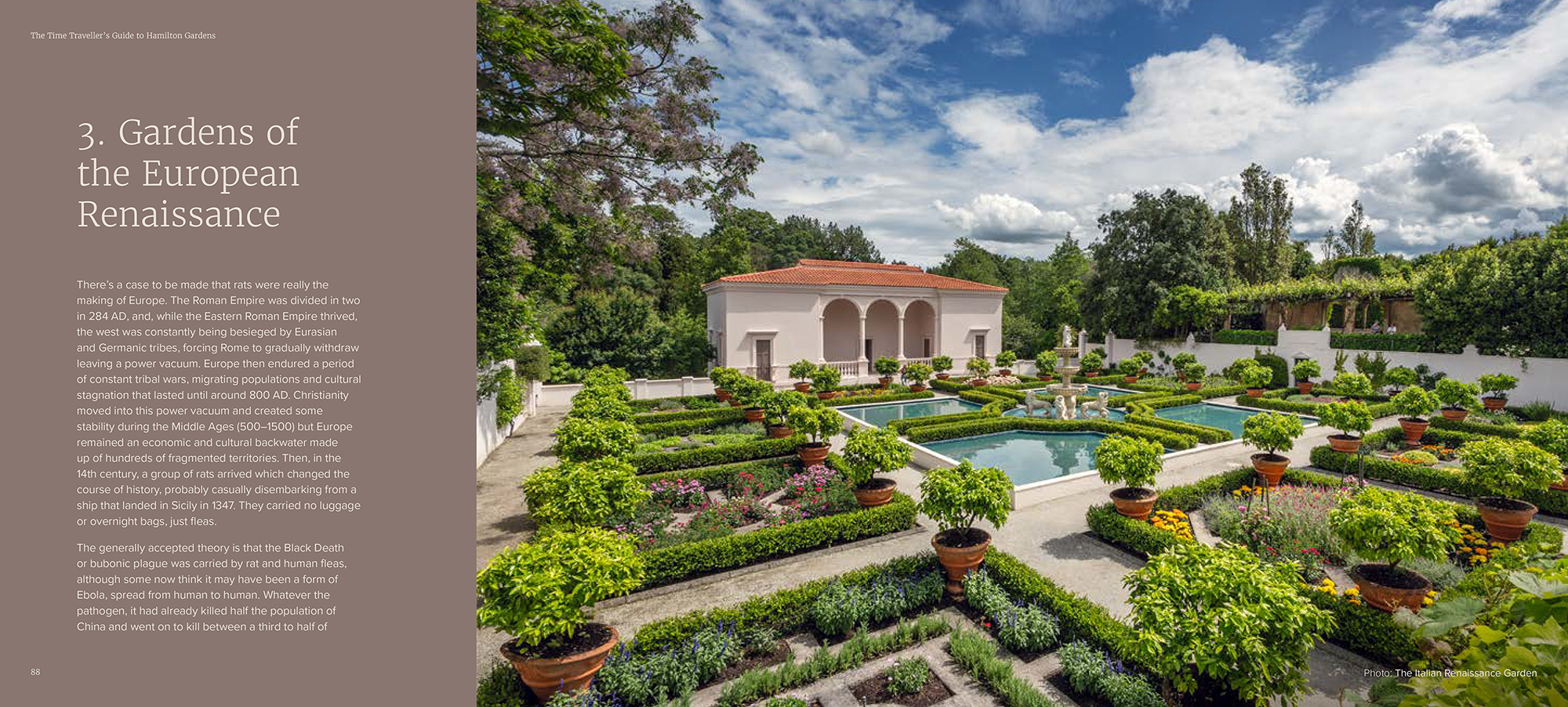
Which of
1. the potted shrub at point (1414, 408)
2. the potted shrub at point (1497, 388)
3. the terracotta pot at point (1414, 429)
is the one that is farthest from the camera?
the potted shrub at point (1497, 388)

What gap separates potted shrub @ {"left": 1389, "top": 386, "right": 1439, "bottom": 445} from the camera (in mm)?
13383

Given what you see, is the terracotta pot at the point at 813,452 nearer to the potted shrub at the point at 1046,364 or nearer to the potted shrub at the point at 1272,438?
the potted shrub at the point at 1272,438

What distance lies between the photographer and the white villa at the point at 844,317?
27812 mm

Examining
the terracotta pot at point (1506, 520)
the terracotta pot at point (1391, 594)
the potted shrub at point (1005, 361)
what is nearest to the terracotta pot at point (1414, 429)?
the terracotta pot at point (1506, 520)

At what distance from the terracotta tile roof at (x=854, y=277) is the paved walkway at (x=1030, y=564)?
59.1 feet

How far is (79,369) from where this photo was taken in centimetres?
332

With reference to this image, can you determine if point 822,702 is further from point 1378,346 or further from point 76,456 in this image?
point 1378,346

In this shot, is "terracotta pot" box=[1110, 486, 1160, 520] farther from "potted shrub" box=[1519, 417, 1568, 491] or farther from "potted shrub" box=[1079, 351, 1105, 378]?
"potted shrub" box=[1079, 351, 1105, 378]

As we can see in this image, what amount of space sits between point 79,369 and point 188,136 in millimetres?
1507

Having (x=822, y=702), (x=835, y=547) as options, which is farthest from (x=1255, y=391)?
(x=822, y=702)

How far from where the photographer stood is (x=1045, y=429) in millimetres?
16906

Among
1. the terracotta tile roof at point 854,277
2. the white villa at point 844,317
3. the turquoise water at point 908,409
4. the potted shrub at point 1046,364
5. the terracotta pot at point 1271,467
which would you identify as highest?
the terracotta tile roof at point 854,277

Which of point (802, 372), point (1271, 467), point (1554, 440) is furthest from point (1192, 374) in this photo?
point (1271, 467)

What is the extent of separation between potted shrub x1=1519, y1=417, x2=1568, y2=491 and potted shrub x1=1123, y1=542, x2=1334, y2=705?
9.15 metres
